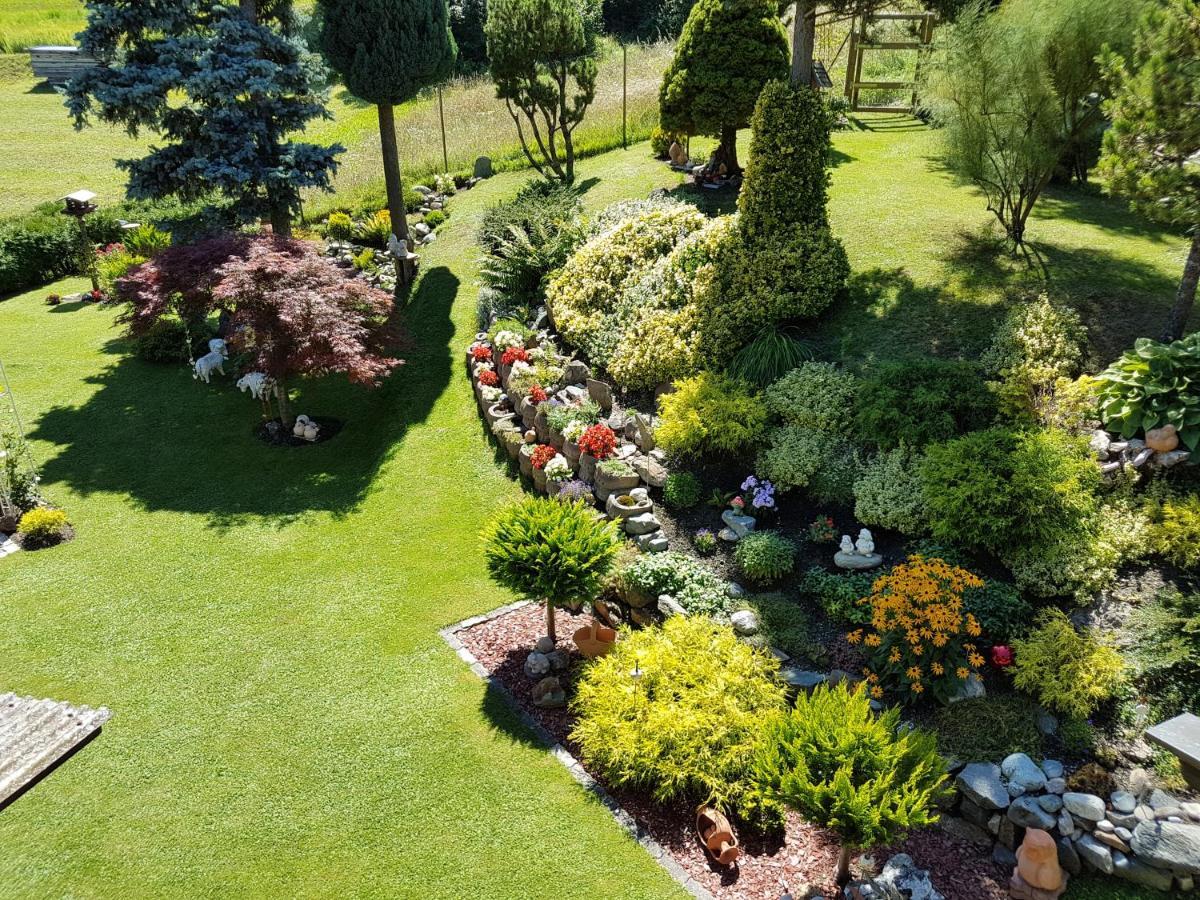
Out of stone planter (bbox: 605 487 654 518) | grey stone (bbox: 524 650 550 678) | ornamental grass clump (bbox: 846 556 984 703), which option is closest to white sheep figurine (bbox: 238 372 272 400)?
stone planter (bbox: 605 487 654 518)

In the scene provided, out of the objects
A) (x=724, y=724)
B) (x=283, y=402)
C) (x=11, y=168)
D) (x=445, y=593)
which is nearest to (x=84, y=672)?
(x=445, y=593)

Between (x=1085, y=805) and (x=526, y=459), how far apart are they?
285 inches

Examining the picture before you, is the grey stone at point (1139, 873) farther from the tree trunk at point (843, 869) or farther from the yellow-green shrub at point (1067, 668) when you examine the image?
the tree trunk at point (843, 869)

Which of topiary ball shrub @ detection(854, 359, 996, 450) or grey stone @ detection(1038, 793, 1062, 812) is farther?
topiary ball shrub @ detection(854, 359, 996, 450)

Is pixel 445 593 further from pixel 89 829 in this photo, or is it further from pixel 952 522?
pixel 952 522

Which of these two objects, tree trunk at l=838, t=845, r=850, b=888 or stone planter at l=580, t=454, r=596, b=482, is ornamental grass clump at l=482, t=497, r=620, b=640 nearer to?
stone planter at l=580, t=454, r=596, b=482

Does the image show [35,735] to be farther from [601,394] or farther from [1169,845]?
[1169,845]

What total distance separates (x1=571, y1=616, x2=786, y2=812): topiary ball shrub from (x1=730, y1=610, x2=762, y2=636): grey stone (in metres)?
0.24

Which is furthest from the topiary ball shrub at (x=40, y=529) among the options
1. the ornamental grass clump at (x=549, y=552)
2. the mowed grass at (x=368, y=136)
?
the mowed grass at (x=368, y=136)

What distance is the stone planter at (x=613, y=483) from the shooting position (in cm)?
965

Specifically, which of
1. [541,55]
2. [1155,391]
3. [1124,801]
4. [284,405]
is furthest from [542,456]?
[541,55]

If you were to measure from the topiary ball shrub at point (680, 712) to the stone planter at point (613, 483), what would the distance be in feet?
8.24

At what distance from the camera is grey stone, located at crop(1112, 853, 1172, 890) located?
5.47 metres

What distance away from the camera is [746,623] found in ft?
25.2
